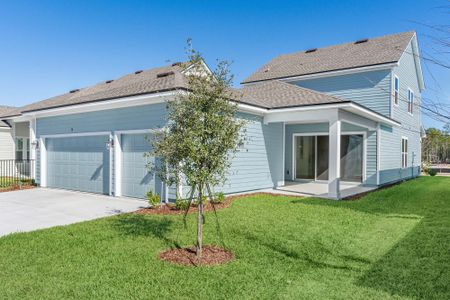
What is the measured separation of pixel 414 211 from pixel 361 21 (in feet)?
23.6

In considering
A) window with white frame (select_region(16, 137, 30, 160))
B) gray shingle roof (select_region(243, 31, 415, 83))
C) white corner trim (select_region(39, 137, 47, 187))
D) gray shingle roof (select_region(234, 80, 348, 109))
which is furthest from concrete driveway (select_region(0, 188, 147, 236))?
gray shingle roof (select_region(243, 31, 415, 83))

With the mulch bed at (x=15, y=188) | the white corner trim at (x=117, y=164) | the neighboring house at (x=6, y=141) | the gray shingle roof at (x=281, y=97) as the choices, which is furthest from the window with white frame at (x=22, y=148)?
the gray shingle roof at (x=281, y=97)

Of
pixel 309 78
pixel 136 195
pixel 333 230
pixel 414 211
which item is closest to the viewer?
pixel 333 230

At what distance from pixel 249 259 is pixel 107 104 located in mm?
8611

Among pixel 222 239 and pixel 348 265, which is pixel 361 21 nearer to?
pixel 348 265

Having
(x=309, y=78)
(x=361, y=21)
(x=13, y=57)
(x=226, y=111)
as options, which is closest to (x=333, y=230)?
(x=226, y=111)

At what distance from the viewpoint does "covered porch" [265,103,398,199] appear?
1380 cm

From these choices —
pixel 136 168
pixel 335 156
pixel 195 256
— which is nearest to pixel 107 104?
pixel 136 168

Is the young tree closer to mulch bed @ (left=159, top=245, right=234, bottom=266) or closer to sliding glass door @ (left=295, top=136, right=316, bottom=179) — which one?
mulch bed @ (left=159, top=245, right=234, bottom=266)

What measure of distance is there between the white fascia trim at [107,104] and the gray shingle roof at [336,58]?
10.9 meters

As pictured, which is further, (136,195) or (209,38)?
(209,38)

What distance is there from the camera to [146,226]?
7488 millimetres

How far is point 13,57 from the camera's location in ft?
61.5

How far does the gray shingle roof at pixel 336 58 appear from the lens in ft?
55.1
